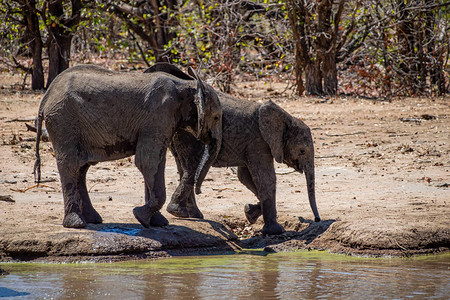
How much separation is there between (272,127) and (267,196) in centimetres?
84

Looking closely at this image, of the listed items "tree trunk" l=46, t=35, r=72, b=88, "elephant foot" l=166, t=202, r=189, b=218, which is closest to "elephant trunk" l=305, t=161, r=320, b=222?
"elephant foot" l=166, t=202, r=189, b=218

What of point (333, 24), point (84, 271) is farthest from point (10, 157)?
point (333, 24)

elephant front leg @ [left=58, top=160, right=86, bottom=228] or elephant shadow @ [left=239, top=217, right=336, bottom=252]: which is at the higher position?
elephant front leg @ [left=58, top=160, right=86, bottom=228]

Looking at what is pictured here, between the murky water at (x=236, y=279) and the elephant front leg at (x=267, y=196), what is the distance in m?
0.92

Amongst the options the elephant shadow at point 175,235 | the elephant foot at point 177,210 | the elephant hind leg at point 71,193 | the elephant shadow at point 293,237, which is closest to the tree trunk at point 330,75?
the elephant shadow at point 293,237

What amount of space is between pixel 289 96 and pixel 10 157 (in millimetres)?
7018

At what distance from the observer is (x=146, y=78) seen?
8.10 meters

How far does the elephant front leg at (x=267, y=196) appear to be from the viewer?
29.6ft

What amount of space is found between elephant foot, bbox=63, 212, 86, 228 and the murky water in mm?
629

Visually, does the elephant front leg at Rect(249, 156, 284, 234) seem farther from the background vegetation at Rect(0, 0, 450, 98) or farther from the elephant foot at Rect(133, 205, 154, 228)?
the background vegetation at Rect(0, 0, 450, 98)

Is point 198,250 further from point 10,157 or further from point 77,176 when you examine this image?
point 10,157

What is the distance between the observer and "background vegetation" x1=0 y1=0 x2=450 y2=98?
16859mm

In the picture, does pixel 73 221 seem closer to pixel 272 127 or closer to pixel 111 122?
pixel 111 122

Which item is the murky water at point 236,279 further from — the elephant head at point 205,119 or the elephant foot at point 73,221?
the elephant head at point 205,119
